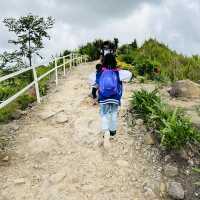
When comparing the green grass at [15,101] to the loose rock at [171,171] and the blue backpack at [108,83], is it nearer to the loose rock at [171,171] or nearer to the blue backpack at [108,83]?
the blue backpack at [108,83]

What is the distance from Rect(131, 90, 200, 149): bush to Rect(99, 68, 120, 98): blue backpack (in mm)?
1073

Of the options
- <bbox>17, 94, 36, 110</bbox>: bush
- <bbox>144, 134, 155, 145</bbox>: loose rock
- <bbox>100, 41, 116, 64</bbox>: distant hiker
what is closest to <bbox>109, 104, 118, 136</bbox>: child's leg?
<bbox>144, 134, 155, 145</bbox>: loose rock

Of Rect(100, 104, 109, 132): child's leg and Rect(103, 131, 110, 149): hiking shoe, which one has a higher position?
Rect(100, 104, 109, 132): child's leg

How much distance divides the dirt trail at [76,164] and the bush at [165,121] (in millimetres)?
316

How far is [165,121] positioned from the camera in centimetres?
877

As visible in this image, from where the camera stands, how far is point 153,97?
1023 cm

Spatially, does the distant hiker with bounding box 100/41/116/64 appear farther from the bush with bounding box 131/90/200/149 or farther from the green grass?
the green grass

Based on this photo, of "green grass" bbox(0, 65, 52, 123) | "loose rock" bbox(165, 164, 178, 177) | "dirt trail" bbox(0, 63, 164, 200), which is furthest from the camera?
"green grass" bbox(0, 65, 52, 123)

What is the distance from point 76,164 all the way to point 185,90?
17.8ft

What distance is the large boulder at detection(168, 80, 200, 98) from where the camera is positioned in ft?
41.1

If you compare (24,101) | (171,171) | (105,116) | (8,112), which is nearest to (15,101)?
(24,101)

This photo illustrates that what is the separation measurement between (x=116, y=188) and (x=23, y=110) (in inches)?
190

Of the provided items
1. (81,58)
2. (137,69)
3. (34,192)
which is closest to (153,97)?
(34,192)

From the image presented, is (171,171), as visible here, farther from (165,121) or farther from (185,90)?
(185,90)
